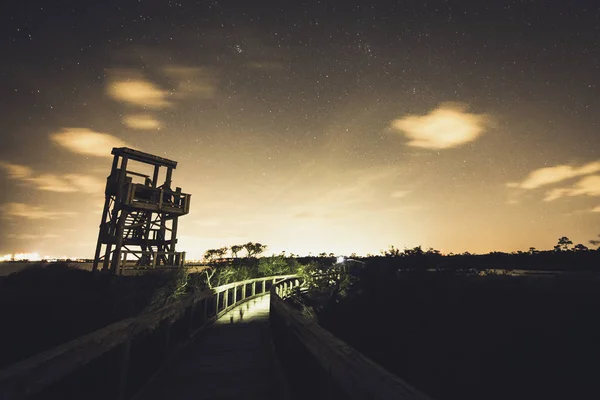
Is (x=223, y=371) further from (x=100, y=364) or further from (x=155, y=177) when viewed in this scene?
(x=155, y=177)

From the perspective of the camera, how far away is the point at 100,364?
4.89 metres

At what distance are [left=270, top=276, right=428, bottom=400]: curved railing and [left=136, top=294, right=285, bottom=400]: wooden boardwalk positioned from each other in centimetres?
61

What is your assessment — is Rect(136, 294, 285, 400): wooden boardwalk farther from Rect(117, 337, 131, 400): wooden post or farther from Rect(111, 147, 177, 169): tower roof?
Rect(111, 147, 177, 169): tower roof

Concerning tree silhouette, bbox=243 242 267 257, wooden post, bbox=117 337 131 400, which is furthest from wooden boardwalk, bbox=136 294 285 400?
tree silhouette, bbox=243 242 267 257

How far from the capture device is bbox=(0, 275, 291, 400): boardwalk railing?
186 cm

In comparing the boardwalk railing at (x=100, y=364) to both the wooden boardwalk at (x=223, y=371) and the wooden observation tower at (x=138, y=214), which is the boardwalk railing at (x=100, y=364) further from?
the wooden observation tower at (x=138, y=214)

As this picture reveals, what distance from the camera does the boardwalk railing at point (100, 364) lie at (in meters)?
1.86

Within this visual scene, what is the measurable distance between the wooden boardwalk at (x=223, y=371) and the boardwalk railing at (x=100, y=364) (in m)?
0.29

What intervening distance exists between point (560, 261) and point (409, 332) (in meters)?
29.8

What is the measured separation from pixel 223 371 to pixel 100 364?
1.99 metres

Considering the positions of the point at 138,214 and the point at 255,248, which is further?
the point at 255,248

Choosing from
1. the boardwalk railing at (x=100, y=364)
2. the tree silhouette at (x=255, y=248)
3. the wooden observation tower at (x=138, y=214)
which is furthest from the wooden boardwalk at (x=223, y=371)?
the tree silhouette at (x=255, y=248)

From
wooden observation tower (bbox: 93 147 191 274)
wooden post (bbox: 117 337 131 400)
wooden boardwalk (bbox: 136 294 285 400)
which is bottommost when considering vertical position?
wooden boardwalk (bbox: 136 294 285 400)

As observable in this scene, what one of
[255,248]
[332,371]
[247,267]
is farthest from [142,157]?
[255,248]
